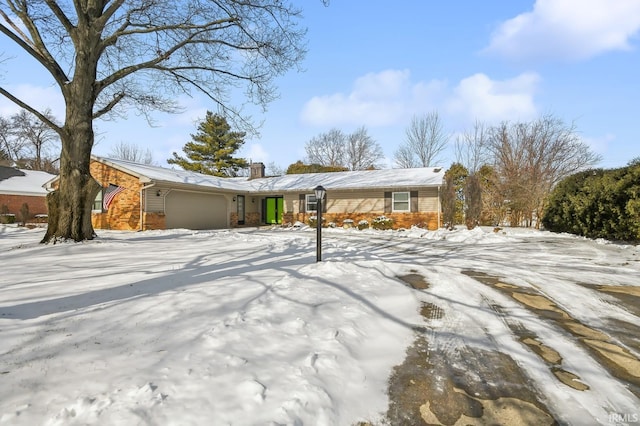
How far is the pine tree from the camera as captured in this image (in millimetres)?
36750

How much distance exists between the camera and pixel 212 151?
37.1m

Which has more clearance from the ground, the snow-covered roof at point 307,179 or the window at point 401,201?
the snow-covered roof at point 307,179

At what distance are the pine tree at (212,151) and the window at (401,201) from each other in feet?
79.9

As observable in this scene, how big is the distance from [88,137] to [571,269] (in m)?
13.0

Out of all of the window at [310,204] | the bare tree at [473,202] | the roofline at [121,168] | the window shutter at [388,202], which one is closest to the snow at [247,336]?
the roofline at [121,168]

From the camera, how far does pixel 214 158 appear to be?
3750 cm

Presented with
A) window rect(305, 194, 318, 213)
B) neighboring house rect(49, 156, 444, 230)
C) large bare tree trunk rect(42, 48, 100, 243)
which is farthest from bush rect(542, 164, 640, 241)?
large bare tree trunk rect(42, 48, 100, 243)

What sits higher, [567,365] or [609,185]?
[609,185]

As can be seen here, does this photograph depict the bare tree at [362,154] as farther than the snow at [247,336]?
Yes

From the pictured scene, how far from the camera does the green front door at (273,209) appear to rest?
22.0 m

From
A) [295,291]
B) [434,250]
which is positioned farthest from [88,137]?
[434,250]

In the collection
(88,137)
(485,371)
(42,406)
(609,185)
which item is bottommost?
(485,371)

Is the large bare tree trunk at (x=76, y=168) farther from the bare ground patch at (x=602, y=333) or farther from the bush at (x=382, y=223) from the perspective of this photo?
the bush at (x=382, y=223)

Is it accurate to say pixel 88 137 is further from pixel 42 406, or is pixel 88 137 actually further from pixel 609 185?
pixel 609 185
